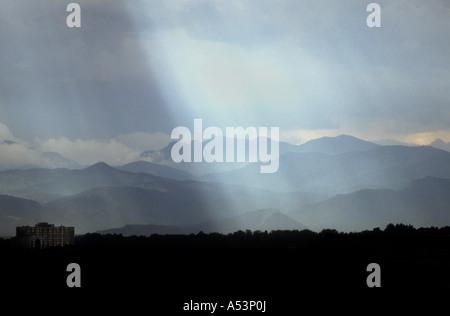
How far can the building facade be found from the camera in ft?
556

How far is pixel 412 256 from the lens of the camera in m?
41.8

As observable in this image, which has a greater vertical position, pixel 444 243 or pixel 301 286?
pixel 444 243

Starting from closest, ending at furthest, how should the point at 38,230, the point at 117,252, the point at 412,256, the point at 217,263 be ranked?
the point at 412,256 < the point at 217,263 < the point at 117,252 < the point at 38,230


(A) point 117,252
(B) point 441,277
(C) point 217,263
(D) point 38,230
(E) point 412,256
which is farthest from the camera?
(D) point 38,230

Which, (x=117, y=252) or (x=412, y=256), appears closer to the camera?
(x=412, y=256)

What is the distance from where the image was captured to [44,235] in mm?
179750

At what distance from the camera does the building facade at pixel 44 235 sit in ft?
556
